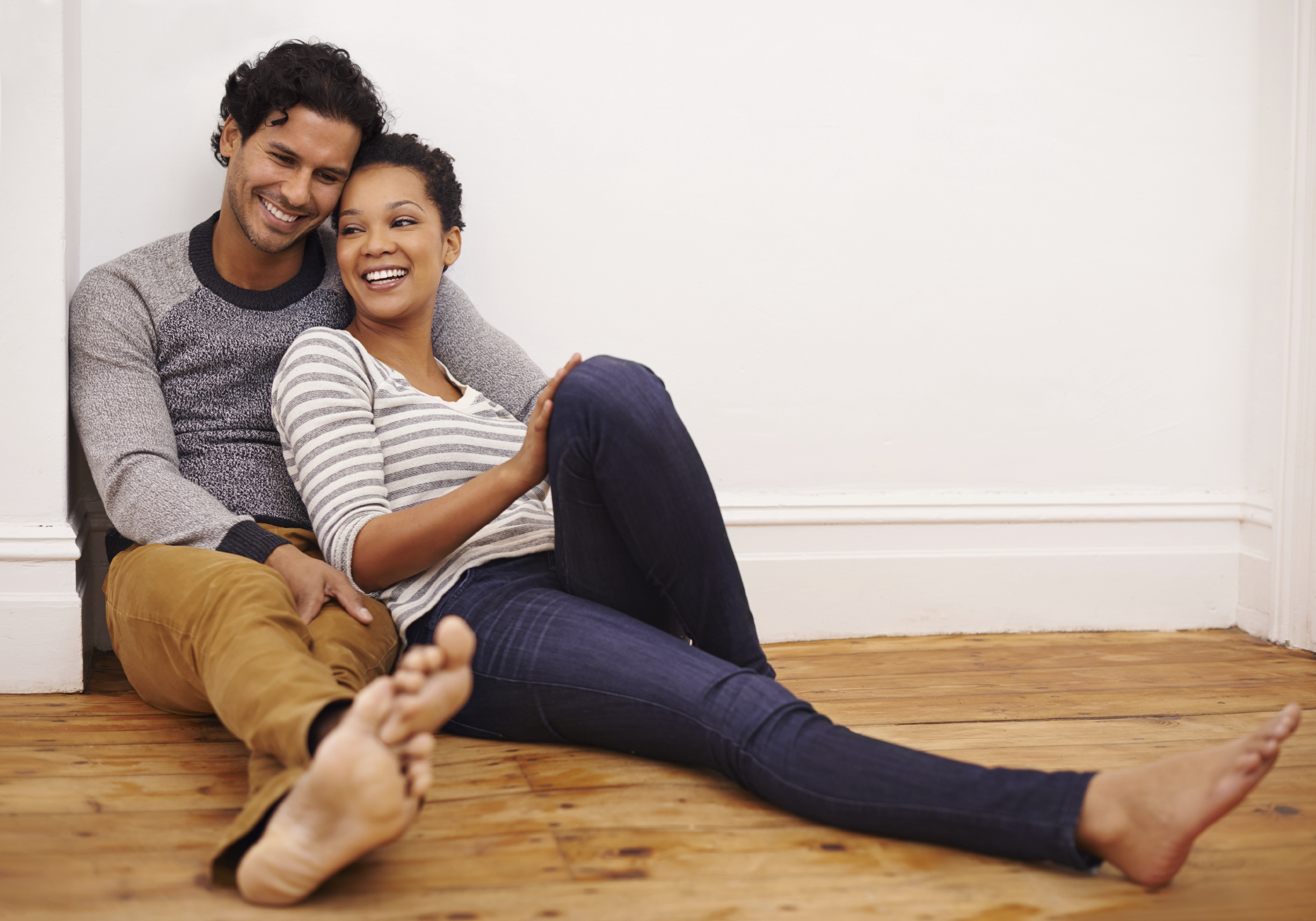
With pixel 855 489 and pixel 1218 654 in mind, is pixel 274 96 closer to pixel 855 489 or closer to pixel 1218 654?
pixel 855 489

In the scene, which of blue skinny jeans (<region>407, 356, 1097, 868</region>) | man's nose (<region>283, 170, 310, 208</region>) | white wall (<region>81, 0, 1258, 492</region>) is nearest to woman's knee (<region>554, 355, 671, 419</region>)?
blue skinny jeans (<region>407, 356, 1097, 868</region>)

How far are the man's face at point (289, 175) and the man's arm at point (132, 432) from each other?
0.17m

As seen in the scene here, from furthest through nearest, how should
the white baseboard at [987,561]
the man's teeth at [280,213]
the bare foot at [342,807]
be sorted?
the white baseboard at [987,561], the man's teeth at [280,213], the bare foot at [342,807]

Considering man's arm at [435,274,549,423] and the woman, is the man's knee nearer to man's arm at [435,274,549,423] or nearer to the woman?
the woman

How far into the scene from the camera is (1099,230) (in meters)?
2.14

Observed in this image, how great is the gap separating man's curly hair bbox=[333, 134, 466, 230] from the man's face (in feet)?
0.09

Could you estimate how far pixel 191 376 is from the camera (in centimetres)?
157

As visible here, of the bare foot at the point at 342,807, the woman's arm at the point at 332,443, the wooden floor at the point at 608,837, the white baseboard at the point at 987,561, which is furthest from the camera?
the white baseboard at the point at 987,561

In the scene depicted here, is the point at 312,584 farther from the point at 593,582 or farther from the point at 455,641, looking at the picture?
the point at 455,641

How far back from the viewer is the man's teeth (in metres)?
1.56

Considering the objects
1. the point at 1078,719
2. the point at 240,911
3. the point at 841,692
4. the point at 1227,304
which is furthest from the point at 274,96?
the point at 1227,304

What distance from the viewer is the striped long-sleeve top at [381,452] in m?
1.32

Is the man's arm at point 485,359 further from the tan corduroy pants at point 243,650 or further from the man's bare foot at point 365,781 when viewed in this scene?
the man's bare foot at point 365,781

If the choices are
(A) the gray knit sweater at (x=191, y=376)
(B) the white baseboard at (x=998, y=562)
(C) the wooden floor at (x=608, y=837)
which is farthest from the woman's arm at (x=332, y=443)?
(B) the white baseboard at (x=998, y=562)
